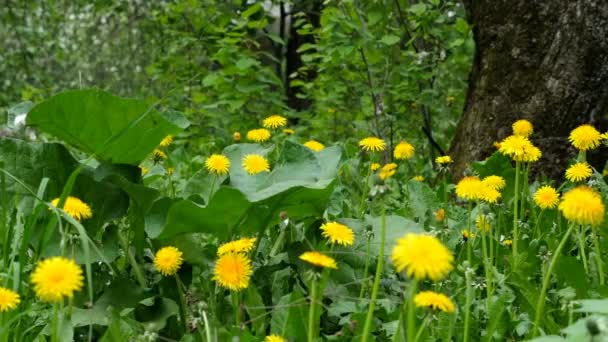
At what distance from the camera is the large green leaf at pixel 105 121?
1812mm

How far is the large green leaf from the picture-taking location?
181cm

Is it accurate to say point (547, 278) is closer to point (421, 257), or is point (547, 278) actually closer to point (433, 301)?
point (433, 301)

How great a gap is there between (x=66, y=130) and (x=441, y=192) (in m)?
1.52

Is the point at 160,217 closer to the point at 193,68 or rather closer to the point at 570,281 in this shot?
the point at 570,281

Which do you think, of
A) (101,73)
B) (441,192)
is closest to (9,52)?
(101,73)

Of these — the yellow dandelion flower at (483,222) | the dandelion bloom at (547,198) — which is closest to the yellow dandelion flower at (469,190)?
the yellow dandelion flower at (483,222)

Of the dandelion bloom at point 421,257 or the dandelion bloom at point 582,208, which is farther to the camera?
the dandelion bloom at point 582,208

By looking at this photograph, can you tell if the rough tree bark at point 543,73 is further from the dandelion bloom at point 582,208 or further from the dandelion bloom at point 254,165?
the dandelion bloom at point 582,208

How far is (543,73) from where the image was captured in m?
3.31

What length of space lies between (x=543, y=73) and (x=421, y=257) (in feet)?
8.31

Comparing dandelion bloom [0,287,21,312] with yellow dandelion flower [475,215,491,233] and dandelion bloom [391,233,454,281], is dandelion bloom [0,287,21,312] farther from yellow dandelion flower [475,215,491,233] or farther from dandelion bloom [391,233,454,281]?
yellow dandelion flower [475,215,491,233]

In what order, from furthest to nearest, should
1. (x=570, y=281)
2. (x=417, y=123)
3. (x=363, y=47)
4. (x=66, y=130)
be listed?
1. (x=417, y=123)
2. (x=363, y=47)
3. (x=66, y=130)
4. (x=570, y=281)

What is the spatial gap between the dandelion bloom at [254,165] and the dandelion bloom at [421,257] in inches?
37.7

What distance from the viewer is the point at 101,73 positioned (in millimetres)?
9562
